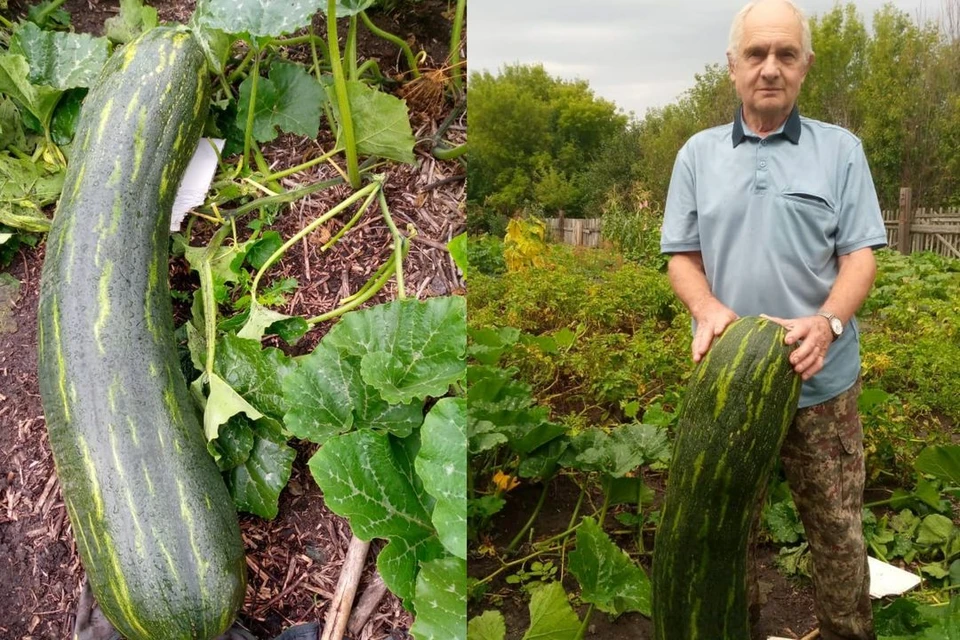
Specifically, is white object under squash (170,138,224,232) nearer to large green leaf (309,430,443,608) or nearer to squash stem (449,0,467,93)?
squash stem (449,0,467,93)

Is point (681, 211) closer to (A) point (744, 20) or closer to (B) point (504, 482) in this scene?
(A) point (744, 20)

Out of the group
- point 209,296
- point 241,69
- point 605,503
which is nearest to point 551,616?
point 605,503

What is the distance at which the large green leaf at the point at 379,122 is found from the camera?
1.93 m

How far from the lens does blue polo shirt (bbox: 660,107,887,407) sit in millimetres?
916

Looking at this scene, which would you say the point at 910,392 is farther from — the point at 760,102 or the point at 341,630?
the point at 341,630

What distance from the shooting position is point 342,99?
193 cm

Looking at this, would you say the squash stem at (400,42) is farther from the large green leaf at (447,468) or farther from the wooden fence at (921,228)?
the wooden fence at (921,228)

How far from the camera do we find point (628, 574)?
3.72ft

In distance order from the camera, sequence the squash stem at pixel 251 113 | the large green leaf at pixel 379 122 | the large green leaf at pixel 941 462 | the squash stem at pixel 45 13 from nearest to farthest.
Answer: the large green leaf at pixel 941 462 → the large green leaf at pixel 379 122 → the squash stem at pixel 251 113 → the squash stem at pixel 45 13

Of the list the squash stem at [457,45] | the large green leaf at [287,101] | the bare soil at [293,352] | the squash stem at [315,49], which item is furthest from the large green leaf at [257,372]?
the squash stem at [457,45]

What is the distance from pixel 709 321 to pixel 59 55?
194 centimetres

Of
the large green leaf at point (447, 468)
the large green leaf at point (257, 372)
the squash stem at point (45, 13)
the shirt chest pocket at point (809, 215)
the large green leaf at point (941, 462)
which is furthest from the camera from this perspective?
the squash stem at point (45, 13)

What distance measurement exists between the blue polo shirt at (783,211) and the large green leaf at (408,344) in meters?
0.77

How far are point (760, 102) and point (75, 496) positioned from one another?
147 cm
